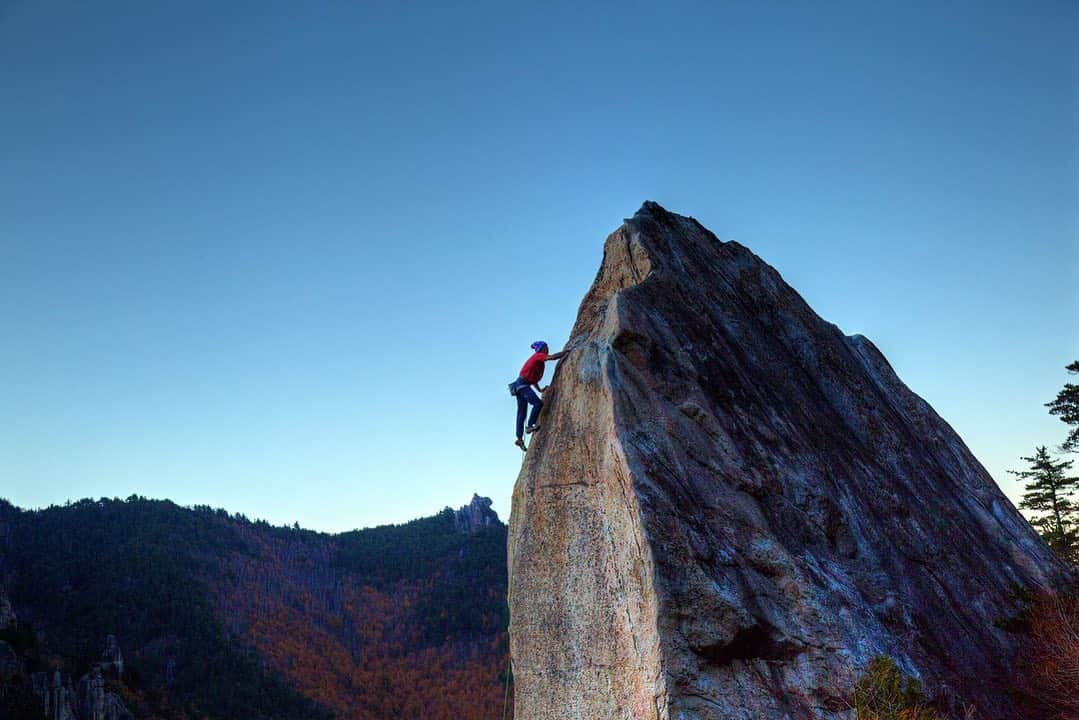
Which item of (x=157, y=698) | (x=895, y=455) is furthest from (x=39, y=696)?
(x=895, y=455)

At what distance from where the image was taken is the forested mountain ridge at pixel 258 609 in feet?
262

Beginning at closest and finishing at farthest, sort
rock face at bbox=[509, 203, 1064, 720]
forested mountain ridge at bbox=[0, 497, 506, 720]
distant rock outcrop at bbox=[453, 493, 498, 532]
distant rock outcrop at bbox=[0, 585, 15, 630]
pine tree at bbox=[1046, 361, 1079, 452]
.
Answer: rock face at bbox=[509, 203, 1064, 720] → pine tree at bbox=[1046, 361, 1079, 452] → distant rock outcrop at bbox=[0, 585, 15, 630] → forested mountain ridge at bbox=[0, 497, 506, 720] → distant rock outcrop at bbox=[453, 493, 498, 532]

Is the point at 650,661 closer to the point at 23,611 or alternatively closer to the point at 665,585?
the point at 665,585

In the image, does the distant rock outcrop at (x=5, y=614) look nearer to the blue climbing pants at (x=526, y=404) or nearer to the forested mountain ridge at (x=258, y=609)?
the forested mountain ridge at (x=258, y=609)

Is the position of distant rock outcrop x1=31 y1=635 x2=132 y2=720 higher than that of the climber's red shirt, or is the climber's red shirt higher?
the climber's red shirt

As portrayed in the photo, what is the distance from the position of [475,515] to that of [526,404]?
410 ft

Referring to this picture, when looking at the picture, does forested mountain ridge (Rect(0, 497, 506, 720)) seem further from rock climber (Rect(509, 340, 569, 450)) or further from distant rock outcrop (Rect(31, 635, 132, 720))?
rock climber (Rect(509, 340, 569, 450))

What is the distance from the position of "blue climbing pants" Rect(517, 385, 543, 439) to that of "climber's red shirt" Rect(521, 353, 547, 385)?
0.20 meters

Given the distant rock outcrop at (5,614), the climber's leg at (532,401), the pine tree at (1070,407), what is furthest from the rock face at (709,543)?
the distant rock outcrop at (5,614)

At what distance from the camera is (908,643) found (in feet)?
49.1

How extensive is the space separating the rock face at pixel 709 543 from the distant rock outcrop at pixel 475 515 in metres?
119

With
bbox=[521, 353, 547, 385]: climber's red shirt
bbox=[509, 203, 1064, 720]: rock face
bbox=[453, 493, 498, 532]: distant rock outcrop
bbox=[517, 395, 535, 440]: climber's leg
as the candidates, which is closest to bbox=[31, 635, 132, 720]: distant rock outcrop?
bbox=[517, 395, 535, 440]: climber's leg

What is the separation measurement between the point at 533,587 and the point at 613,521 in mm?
2104

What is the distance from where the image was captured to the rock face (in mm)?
12945
